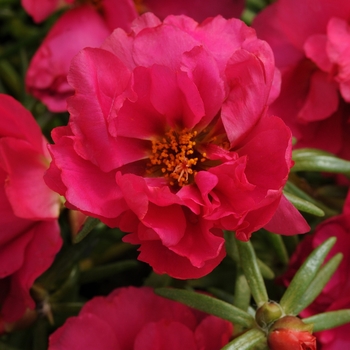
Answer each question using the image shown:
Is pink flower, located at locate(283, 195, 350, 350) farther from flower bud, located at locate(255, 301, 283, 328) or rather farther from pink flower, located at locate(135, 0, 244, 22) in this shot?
pink flower, located at locate(135, 0, 244, 22)

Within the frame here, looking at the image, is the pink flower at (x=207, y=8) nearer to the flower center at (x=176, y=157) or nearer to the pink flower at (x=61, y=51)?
the pink flower at (x=61, y=51)

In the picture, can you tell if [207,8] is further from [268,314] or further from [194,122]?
[268,314]

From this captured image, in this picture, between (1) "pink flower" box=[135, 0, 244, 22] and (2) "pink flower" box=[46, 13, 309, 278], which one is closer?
(2) "pink flower" box=[46, 13, 309, 278]

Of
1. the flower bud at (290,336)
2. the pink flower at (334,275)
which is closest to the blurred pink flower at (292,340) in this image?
the flower bud at (290,336)

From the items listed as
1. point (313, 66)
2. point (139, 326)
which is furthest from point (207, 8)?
point (139, 326)

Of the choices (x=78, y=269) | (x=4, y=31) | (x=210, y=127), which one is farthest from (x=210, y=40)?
(x=4, y=31)

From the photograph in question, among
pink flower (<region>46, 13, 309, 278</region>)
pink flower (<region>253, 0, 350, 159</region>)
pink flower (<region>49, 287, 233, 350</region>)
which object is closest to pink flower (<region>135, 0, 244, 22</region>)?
pink flower (<region>253, 0, 350, 159</region>)
